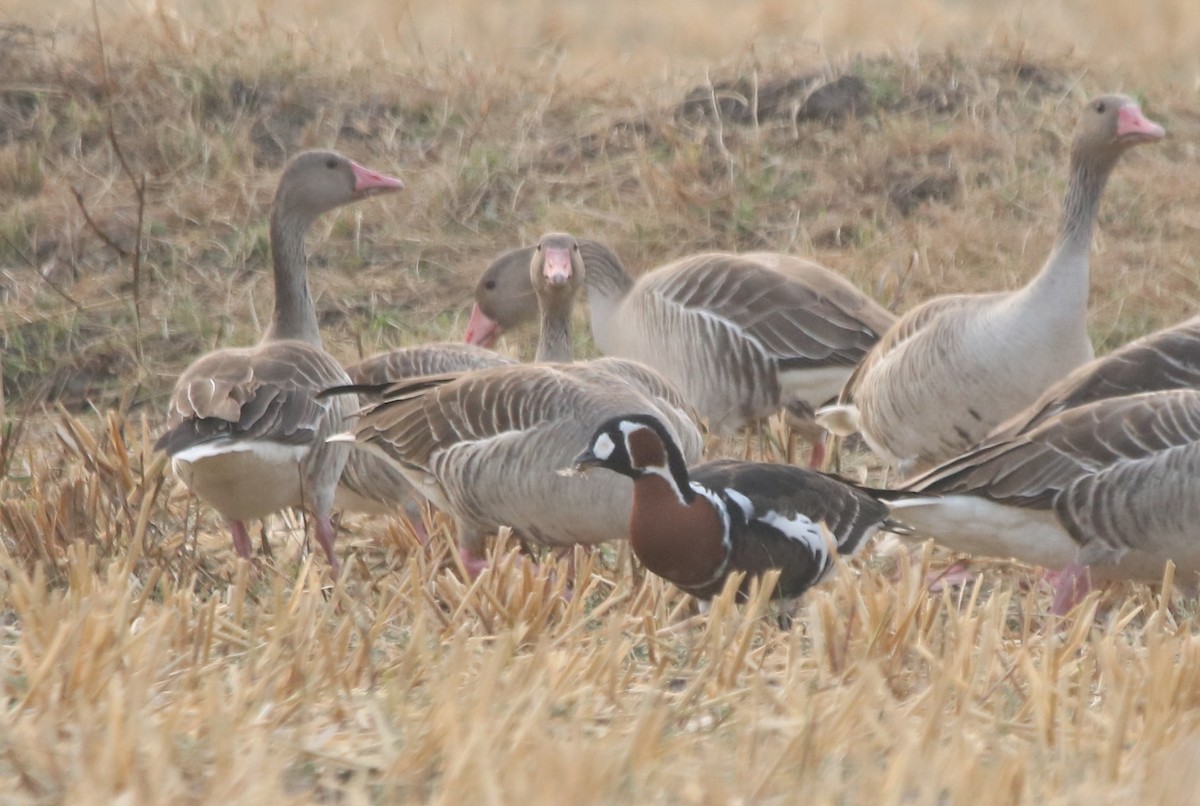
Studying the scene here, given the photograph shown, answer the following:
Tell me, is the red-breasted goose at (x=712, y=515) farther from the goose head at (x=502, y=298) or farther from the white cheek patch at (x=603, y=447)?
the goose head at (x=502, y=298)

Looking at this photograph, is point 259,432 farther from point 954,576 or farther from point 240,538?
point 954,576

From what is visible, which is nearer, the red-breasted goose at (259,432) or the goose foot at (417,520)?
the red-breasted goose at (259,432)

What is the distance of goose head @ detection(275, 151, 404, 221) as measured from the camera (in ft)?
27.6

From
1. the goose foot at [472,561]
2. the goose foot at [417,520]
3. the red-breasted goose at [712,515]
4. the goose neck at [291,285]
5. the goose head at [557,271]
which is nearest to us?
the red-breasted goose at [712,515]

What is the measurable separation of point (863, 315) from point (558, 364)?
234 centimetres

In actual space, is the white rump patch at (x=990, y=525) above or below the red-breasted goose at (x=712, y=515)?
below

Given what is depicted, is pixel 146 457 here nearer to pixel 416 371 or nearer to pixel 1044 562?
pixel 416 371

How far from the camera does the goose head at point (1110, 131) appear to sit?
304 inches

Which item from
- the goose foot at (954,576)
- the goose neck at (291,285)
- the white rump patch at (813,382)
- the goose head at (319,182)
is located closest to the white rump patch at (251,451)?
the goose neck at (291,285)

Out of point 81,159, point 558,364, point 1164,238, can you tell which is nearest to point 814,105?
point 1164,238

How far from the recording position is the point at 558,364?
718 centimetres

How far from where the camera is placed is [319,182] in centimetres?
844

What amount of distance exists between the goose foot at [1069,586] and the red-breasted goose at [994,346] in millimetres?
1393

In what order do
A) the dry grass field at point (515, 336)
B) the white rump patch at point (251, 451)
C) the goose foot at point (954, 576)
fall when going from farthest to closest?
the goose foot at point (954, 576) < the white rump patch at point (251, 451) < the dry grass field at point (515, 336)
